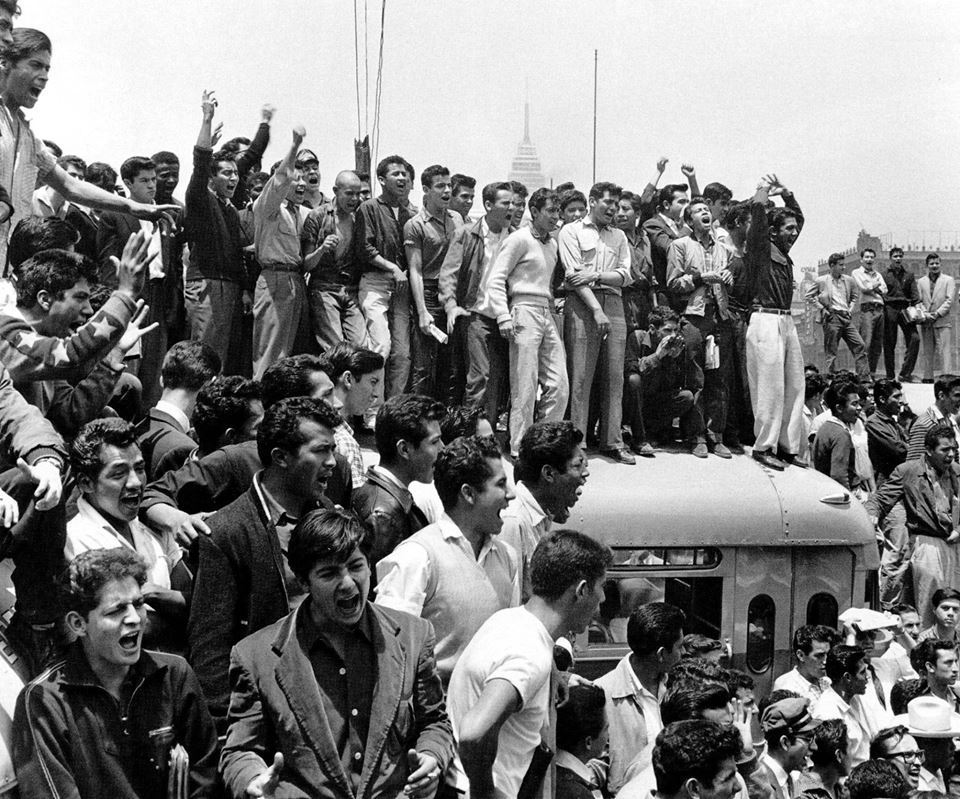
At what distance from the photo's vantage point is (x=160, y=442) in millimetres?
6270

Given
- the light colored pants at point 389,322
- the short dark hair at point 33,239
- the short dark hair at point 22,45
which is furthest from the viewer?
the light colored pants at point 389,322

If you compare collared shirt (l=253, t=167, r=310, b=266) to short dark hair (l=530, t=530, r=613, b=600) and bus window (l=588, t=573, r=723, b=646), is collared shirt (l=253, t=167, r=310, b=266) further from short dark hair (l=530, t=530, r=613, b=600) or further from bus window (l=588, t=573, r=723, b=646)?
short dark hair (l=530, t=530, r=613, b=600)

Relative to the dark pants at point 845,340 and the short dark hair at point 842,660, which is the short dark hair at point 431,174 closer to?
the short dark hair at point 842,660

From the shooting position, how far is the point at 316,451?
196 inches

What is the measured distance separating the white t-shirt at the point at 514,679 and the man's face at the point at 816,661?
456 cm

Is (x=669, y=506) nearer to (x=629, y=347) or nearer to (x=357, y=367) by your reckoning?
(x=629, y=347)

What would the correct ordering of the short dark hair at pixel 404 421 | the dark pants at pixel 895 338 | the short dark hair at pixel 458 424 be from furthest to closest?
the dark pants at pixel 895 338 < the short dark hair at pixel 458 424 < the short dark hair at pixel 404 421

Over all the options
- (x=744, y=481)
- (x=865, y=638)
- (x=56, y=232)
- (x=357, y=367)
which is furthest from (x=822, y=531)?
(x=56, y=232)

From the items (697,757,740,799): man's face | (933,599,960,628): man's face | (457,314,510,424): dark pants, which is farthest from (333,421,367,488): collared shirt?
(933,599,960,628): man's face

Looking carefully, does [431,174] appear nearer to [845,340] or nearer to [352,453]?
[352,453]

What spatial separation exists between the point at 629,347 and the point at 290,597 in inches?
259

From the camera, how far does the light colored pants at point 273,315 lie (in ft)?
31.1

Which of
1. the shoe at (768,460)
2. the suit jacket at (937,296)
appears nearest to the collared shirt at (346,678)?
the shoe at (768,460)

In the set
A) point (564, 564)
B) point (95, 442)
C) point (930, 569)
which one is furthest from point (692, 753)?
point (930, 569)
